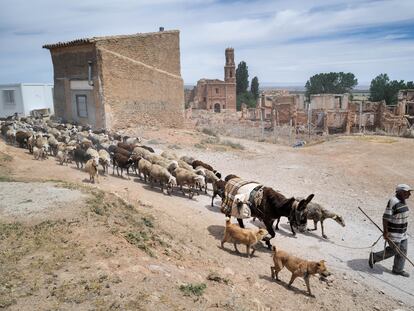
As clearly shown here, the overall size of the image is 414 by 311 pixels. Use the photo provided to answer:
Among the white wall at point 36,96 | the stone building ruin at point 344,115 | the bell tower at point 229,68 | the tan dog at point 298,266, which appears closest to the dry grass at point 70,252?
the tan dog at point 298,266

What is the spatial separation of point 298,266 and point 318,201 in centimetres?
693

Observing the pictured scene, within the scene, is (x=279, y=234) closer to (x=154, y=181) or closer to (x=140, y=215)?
(x=140, y=215)

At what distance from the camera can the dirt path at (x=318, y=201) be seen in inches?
283

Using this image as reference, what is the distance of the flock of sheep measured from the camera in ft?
41.6

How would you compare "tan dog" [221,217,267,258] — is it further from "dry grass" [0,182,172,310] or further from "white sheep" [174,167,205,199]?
"white sheep" [174,167,205,199]

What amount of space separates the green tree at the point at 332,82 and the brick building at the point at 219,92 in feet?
68.8

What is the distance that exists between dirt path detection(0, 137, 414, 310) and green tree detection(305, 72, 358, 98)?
6104cm

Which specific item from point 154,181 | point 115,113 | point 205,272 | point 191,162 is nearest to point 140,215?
point 205,272

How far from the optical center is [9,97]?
34656 mm

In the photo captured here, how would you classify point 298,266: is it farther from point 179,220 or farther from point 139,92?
point 139,92

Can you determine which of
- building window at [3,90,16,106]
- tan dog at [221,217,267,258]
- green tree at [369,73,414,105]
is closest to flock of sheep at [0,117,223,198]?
tan dog at [221,217,267,258]

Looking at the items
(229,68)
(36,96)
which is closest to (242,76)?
(229,68)

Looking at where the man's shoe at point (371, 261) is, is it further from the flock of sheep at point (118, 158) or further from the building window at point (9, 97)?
the building window at point (9, 97)

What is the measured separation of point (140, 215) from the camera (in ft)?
29.8
